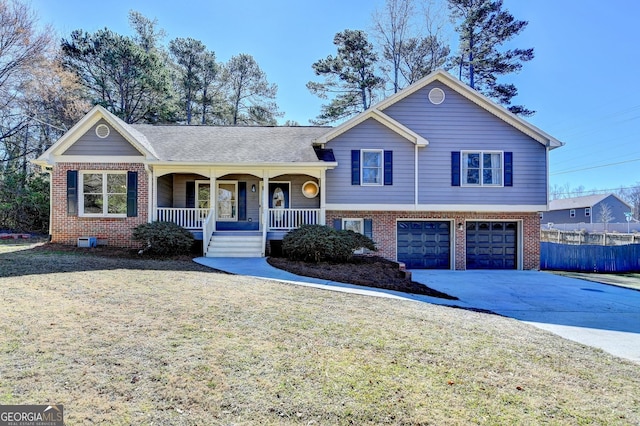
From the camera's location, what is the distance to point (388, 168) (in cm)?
1354

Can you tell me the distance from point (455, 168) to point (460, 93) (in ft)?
9.90

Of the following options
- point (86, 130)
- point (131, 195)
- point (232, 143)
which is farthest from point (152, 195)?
point (232, 143)

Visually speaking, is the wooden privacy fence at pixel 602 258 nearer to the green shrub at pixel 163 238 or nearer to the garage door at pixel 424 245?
the garage door at pixel 424 245

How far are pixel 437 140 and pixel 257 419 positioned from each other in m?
13.0

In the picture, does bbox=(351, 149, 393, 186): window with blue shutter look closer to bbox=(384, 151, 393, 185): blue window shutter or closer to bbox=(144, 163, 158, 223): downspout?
bbox=(384, 151, 393, 185): blue window shutter

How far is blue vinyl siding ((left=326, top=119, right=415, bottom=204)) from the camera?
13484mm

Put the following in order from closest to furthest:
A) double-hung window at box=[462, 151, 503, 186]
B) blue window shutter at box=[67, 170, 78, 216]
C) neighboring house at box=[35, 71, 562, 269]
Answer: blue window shutter at box=[67, 170, 78, 216], neighboring house at box=[35, 71, 562, 269], double-hung window at box=[462, 151, 503, 186]

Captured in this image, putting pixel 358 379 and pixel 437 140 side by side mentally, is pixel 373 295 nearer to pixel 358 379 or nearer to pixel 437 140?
pixel 358 379

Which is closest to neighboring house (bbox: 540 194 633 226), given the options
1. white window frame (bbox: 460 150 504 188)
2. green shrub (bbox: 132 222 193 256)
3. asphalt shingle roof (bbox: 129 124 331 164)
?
white window frame (bbox: 460 150 504 188)

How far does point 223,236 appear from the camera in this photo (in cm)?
1290

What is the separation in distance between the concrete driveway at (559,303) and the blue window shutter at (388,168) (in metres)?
3.70

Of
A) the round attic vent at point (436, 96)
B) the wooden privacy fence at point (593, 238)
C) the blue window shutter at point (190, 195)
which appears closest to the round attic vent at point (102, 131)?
the blue window shutter at point (190, 195)

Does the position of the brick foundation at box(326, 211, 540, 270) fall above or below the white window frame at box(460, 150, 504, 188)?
below

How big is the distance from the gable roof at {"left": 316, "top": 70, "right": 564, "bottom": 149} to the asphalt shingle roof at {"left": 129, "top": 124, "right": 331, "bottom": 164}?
5.29 feet
